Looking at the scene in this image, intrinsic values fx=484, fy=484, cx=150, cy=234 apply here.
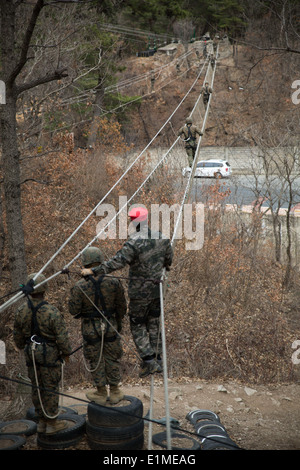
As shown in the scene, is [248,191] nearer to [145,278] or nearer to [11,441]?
[145,278]

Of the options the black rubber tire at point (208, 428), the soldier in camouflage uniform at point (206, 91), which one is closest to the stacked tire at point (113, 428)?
the black rubber tire at point (208, 428)

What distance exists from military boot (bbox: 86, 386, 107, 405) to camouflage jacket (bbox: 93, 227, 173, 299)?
101cm

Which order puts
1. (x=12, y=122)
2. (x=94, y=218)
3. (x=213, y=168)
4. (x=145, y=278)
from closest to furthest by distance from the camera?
(x=145, y=278) < (x=12, y=122) < (x=94, y=218) < (x=213, y=168)

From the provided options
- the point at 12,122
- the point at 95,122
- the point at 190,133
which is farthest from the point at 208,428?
the point at 95,122

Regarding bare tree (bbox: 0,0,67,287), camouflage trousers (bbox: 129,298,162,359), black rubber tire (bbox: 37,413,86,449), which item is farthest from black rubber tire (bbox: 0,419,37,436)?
bare tree (bbox: 0,0,67,287)

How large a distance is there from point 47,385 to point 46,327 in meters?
0.61

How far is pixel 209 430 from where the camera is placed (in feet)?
18.8

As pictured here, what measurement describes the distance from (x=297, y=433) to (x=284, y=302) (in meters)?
11.0

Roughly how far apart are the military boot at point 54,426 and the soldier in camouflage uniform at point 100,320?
37cm

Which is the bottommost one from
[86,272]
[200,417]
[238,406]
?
[238,406]

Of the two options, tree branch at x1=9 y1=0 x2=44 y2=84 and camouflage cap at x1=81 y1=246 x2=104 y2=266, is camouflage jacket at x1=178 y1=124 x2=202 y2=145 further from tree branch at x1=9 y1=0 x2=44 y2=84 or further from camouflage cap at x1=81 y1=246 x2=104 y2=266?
camouflage cap at x1=81 y1=246 x2=104 y2=266

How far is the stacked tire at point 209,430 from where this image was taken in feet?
16.8

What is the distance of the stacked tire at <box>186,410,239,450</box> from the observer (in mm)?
5109

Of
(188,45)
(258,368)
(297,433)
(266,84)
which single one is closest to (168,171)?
(258,368)
